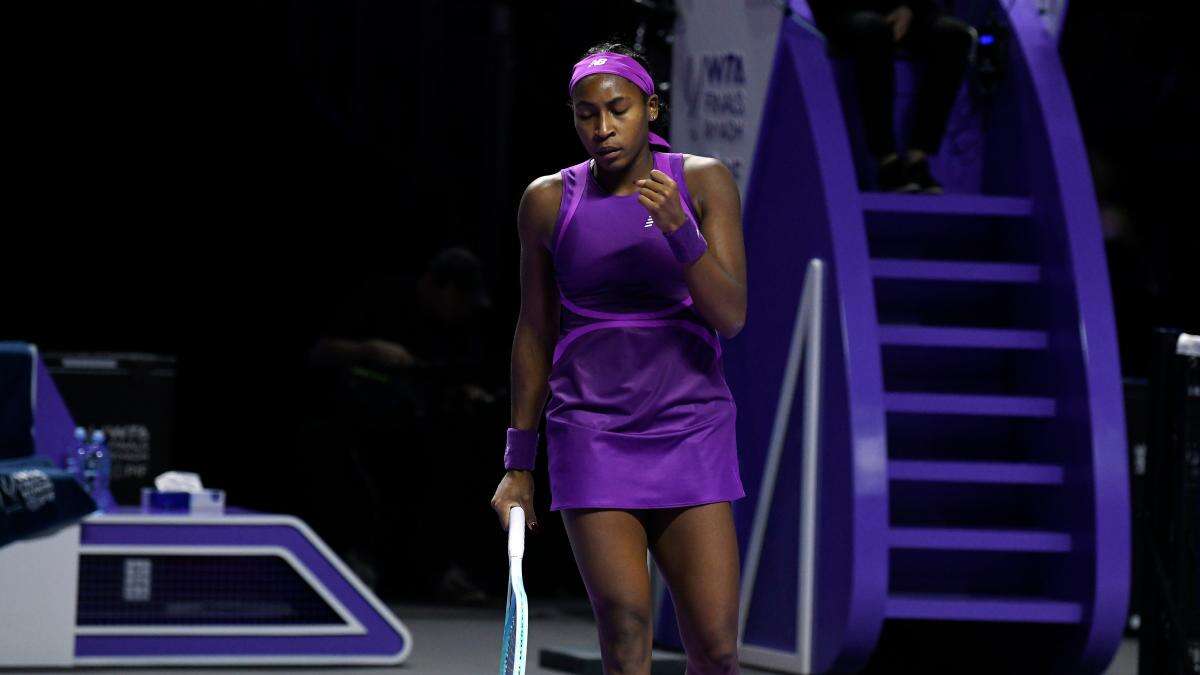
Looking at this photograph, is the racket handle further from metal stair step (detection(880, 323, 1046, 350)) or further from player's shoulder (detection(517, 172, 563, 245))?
metal stair step (detection(880, 323, 1046, 350))

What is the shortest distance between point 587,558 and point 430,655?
396 cm

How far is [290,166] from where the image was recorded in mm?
9938

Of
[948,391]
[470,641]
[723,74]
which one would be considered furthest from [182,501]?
[948,391]

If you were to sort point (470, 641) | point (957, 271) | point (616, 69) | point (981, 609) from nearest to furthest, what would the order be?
point (616, 69) → point (981, 609) → point (957, 271) → point (470, 641)

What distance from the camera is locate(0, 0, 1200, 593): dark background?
953cm

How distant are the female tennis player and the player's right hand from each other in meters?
0.08

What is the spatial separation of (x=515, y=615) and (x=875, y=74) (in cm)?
421

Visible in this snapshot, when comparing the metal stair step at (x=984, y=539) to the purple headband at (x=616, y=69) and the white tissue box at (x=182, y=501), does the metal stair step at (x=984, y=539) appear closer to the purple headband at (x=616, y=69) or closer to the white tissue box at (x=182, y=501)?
the white tissue box at (x=182, y=501)

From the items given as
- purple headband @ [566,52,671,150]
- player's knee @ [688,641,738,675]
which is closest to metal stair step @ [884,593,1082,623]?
player's knee @ [688,641,738,675]

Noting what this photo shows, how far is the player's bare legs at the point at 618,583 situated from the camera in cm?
355

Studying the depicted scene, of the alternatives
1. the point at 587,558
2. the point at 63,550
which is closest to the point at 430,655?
the point at 63,550

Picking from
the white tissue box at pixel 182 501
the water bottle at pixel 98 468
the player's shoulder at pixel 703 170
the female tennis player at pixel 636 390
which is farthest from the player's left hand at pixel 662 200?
the water bottle at pixel 98 468

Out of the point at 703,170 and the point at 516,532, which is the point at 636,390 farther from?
the point at 703,170

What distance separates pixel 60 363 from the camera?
28.8 feet
